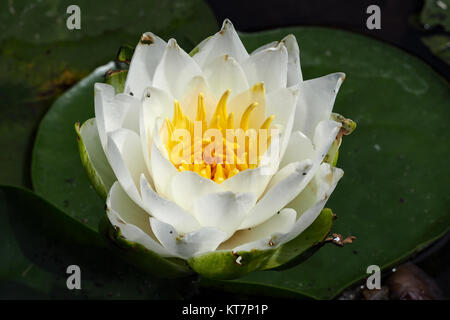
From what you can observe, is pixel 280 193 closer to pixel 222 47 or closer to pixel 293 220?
pixel 293 220

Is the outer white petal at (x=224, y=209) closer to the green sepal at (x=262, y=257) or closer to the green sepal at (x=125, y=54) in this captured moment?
the green sepal at (x=262, y=257)

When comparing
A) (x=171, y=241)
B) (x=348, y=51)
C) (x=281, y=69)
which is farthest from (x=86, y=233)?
(x=348, y=51)

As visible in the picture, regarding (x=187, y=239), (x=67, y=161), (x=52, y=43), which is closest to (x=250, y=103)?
(x=187, y=239)

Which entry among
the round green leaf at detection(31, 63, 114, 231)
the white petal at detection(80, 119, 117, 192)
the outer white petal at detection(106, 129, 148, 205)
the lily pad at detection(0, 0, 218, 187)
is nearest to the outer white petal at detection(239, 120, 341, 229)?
the outer white petal at detection(106, 129, 148, 205)

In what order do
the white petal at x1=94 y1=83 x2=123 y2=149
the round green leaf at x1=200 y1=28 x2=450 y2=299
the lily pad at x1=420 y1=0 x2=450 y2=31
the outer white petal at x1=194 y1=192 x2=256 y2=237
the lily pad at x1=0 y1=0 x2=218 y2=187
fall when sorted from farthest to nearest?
the lily pad at x1=420 y1=0 x2=450 y2=31, the lily pad at x1=0 y1=0 x2=218 y2=187, the round green leaf at x1=200 y1=28 x2=450 y2=299, the white petal at x1=94 y1=83 x2=123 y2=149, the outer white petal at x1=194 y1=192 x2=256 y2=237

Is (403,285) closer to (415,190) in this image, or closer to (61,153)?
(415,190)

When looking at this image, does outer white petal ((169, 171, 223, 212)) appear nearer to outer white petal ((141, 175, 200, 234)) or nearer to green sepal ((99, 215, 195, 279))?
outer white petal ((141, 175, 200, 234))

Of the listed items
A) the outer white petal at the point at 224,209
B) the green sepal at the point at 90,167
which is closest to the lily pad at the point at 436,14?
the outer white petal at the point at 224,209
